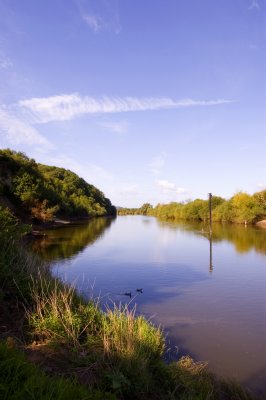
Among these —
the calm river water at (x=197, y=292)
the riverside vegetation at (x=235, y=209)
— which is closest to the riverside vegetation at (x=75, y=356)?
the calm river water at (x=197, y=292)

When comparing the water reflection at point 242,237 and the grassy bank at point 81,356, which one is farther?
the water reflection at point 242,237

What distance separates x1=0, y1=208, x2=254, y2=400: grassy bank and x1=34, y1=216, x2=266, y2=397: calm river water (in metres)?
1.45

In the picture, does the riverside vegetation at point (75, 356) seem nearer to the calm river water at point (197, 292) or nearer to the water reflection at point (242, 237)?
the calm river water at point (197, 292)

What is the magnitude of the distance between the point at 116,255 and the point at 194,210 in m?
73.7

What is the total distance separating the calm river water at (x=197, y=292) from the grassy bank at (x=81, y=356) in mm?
1450

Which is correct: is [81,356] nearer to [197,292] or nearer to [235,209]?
[197,292]

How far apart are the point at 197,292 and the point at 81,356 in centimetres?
974

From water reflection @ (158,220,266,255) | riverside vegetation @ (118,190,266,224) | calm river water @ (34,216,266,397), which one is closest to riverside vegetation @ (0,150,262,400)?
calm river water @ (34,216,266,397)

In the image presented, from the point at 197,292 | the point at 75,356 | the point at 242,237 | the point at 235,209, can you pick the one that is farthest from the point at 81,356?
the point at 235,209

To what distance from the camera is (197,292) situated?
14.4 metres

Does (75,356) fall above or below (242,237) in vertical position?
below

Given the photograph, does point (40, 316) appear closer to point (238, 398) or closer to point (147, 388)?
point (147, 388)

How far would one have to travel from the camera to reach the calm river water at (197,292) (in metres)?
8.35

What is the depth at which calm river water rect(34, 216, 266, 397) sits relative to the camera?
835 cm
